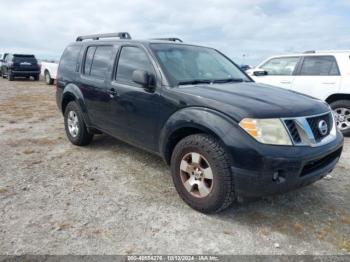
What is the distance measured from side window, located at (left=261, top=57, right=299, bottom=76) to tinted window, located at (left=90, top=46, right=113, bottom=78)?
4531mm

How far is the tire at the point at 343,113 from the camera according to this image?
21.2 feet

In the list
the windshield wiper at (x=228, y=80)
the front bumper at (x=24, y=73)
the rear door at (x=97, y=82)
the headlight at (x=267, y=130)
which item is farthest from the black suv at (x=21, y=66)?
the headlight at (x=267, y=130)

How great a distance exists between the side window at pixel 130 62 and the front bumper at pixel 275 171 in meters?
1.69

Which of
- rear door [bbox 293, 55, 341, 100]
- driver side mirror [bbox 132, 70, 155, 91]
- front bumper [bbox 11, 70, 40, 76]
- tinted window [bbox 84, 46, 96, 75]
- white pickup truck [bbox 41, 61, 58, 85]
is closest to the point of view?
driver side mirror [bbox 132, 70, 155, 91]

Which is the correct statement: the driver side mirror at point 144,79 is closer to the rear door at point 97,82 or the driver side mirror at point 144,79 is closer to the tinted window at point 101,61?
the rear door at point 97,82

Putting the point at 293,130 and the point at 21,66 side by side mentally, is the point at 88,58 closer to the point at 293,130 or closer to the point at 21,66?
the point at 293,130

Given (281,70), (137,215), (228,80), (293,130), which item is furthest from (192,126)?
(281,70)

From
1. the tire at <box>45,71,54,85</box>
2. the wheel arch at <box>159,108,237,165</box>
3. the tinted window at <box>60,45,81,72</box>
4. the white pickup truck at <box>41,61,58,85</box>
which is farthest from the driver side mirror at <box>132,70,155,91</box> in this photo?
the tire at <box>45,71,54,85</box>

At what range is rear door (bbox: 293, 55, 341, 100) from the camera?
6.57m

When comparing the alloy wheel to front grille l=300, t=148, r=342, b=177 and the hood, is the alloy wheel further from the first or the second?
front grille l=300, t=148, r=342, b=177

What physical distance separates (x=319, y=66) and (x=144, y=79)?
491cm

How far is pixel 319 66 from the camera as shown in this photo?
684 centimetres

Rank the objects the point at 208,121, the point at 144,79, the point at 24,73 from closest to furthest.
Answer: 1. the point at 208,121
2. the point at 144,79
3. the point at 24,73

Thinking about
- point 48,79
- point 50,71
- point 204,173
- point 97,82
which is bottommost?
point 48,79
